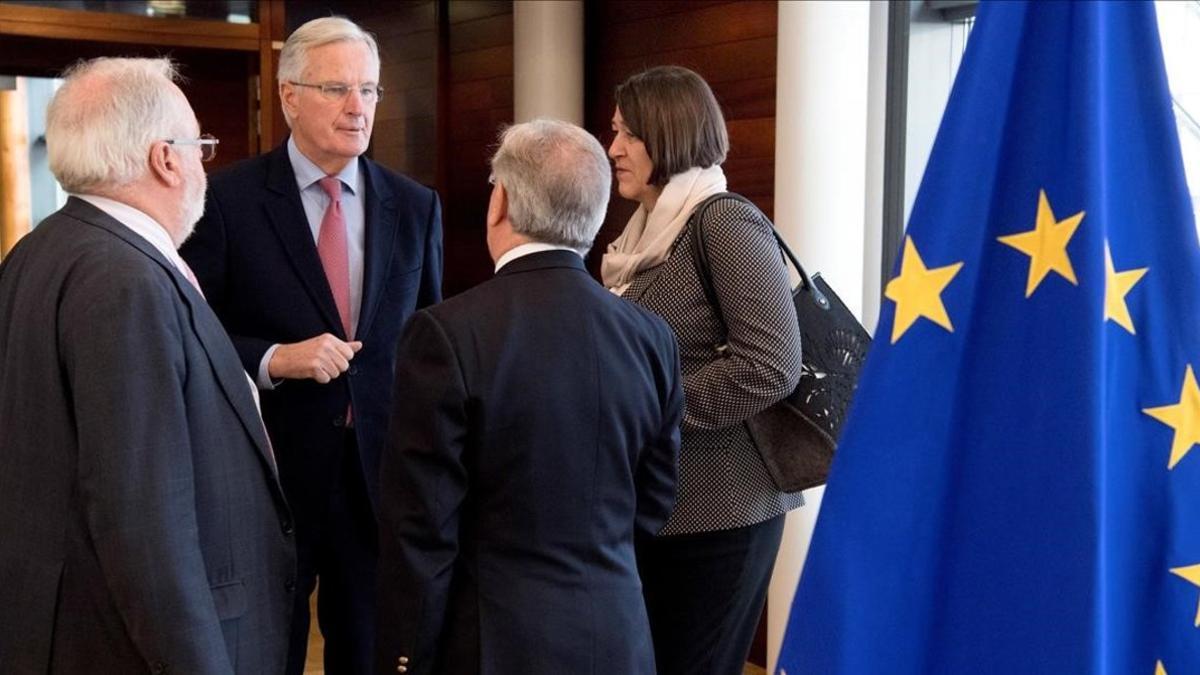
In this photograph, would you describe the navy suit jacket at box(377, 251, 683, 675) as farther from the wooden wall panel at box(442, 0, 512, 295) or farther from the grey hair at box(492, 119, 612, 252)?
the wooden wall panel at box(442, 0, 512, 295)

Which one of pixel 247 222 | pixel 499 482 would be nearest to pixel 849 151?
pixel 247 222

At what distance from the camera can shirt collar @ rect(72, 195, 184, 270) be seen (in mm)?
1807

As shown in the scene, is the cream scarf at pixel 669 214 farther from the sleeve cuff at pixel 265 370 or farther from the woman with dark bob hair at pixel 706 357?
the sleeve cuff at pixel 265 370

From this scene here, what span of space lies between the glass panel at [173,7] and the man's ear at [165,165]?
3.04 meters

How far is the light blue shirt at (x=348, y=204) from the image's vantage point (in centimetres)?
255

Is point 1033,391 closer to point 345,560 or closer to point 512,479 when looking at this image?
point 512,479

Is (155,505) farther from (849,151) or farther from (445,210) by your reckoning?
(445,210)

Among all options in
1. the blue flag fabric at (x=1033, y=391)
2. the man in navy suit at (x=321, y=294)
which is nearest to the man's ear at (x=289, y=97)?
the man in navy suit at (x=321, y=294)

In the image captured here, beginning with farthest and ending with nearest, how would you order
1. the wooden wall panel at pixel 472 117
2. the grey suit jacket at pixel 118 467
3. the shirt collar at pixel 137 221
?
1. the wooden wall panel at pixel 472 117
2. the shirt collar at pixel 137 221
3. the grey suit jacket at pixel 118 467

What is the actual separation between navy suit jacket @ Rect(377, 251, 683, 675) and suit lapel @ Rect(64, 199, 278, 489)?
7.3 inches

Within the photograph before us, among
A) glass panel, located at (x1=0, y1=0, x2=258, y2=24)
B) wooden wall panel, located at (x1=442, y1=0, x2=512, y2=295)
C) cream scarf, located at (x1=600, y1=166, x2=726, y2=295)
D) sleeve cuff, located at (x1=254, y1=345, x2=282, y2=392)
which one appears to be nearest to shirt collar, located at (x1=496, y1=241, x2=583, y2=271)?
cream scarf, located at (x1=600, y1=166, x2=726, y2=295)

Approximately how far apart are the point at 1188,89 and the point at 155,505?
2.69m

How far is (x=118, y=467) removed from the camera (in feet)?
5.50

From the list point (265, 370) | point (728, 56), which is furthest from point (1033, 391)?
point (728, 56)
